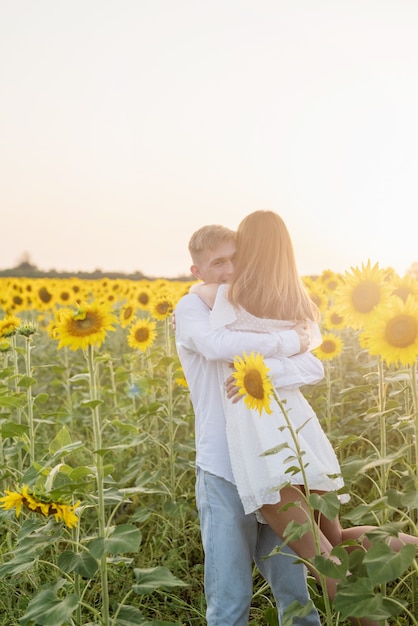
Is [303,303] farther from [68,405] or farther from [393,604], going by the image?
[68,405]

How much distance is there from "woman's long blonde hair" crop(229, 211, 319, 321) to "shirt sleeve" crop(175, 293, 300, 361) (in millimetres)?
101

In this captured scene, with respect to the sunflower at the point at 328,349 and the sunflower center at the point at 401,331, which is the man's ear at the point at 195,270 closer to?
the sunflower center at the point at 401,331

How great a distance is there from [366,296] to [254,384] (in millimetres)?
667

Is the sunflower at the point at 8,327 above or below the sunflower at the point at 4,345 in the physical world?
above

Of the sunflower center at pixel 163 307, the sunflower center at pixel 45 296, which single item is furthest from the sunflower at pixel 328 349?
the sunflower center at pixel 45 296

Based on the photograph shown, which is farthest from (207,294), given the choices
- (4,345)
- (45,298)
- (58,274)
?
(58,274)

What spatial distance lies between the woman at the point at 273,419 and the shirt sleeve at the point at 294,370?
4 cm

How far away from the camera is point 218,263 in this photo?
264 cm

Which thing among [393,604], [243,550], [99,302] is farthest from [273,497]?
[99,302]

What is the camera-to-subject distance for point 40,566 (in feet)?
11.7

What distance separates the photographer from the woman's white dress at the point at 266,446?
89.0 inches

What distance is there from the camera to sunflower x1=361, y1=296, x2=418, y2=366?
6.73 feet

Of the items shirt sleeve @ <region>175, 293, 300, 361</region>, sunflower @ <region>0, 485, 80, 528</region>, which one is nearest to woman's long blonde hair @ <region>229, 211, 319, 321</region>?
shirt sleeve @ <region>175, 293, 300, 361</region>

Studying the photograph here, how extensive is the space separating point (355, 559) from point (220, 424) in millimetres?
721
